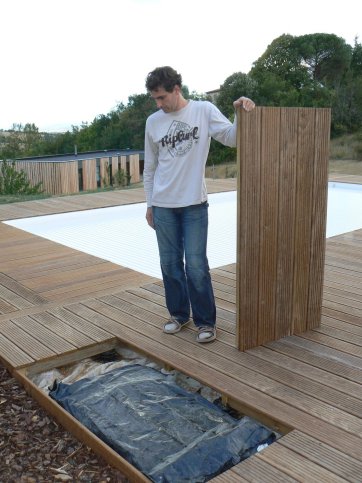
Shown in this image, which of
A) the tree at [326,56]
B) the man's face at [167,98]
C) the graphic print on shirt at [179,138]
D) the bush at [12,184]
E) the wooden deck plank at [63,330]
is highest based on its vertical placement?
the tree at [326,56]

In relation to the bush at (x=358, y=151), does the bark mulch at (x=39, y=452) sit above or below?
below

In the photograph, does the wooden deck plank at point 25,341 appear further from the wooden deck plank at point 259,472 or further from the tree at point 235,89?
the tree at point 235,89

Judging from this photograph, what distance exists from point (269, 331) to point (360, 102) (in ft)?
67.5

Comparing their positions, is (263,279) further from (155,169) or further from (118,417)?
(118,417)

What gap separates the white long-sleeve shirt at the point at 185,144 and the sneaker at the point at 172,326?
66 cm

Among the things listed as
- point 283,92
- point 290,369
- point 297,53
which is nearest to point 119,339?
point 290,369

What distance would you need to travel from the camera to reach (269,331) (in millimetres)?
2555

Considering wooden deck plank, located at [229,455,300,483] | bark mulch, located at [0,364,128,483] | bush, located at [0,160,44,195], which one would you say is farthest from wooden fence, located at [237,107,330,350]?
bush, located at [0,160,44,195]

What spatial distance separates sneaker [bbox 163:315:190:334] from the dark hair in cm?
121

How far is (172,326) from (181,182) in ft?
2.60

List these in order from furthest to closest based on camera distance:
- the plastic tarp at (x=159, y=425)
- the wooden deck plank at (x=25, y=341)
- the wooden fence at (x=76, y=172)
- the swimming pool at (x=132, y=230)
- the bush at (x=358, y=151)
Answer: the bush at (x=358, y=151) → the wooden fence at (x=76, y=172) → the swimming pool at (x=132, y=230) → the wooden deck plank at (x=25, y=341) → the plastic tarp at (x=159, y=425)

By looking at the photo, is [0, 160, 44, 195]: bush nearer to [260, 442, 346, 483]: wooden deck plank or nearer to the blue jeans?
the blue jeans

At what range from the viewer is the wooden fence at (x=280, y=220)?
230cm

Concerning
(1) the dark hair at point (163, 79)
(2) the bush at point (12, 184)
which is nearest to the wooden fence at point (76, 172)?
(2) the bush at point (12, 184)
